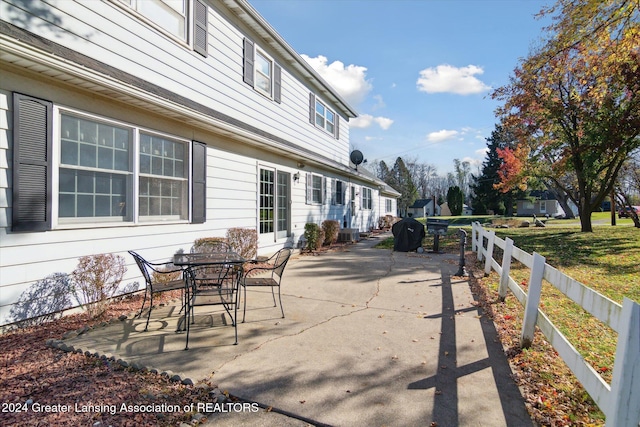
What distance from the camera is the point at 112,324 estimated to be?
442cm

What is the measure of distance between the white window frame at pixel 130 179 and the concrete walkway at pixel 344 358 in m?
1.54

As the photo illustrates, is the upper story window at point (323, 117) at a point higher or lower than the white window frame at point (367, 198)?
higher

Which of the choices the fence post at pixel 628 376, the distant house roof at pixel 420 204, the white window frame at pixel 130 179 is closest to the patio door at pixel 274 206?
the white window frame at pixel 130 179

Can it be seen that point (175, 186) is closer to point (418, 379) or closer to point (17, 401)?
point (17, 401)

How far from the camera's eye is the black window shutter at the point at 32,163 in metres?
3.99

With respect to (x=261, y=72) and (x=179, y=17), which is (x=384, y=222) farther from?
(x=179, y=17)

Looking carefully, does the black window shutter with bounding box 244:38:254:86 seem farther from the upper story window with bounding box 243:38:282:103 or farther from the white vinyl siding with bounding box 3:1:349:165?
the white vinyl siding with bounding box 3:1:349:165

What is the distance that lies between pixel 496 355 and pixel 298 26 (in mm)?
11607

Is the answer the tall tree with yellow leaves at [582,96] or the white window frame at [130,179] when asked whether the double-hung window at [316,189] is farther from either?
the tall tree with yellow leaves at [582,96]

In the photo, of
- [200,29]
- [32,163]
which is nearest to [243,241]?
[32,163]

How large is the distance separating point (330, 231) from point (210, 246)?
672 cm

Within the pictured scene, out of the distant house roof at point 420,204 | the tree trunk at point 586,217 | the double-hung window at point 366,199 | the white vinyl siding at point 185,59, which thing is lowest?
the tree trunk at point 586,217

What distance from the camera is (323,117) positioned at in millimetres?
14539

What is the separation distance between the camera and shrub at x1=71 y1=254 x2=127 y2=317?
4.52 meters
